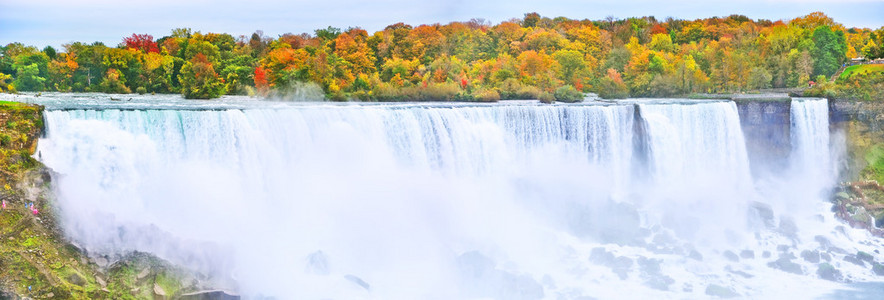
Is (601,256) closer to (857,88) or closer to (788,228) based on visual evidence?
(788,228)

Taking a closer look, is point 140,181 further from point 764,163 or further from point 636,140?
point 764,163

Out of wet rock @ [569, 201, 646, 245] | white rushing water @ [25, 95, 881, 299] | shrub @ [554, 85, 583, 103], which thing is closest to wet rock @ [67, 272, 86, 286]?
white rushing water @ [25, 95, 881, 299]

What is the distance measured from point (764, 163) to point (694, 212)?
5.42 meters

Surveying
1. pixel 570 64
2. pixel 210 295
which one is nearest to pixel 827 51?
pixel 570 64

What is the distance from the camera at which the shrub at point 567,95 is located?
33625 millimetres

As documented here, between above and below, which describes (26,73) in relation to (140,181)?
above

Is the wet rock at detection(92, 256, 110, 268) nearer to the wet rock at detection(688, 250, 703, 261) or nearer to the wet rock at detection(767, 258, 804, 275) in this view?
the wet rock at detection(688, 250, 703, 261)

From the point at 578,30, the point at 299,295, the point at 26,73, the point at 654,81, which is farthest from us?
the point at 578,30

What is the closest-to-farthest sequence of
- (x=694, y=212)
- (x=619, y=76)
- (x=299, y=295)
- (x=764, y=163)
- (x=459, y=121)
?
(x=299, y=295) → (x=459, y=121) → (x=694, y=212) → (x=764, y=163) → (x=619, y=76)

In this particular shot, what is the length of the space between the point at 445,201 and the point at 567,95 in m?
13.7

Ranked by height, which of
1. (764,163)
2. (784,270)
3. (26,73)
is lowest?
(784,270)

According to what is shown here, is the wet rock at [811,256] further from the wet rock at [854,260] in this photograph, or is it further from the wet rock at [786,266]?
the wet rock at [854,260]

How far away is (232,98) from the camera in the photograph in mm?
31531

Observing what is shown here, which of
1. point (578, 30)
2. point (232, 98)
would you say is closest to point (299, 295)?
point (232, 98)
